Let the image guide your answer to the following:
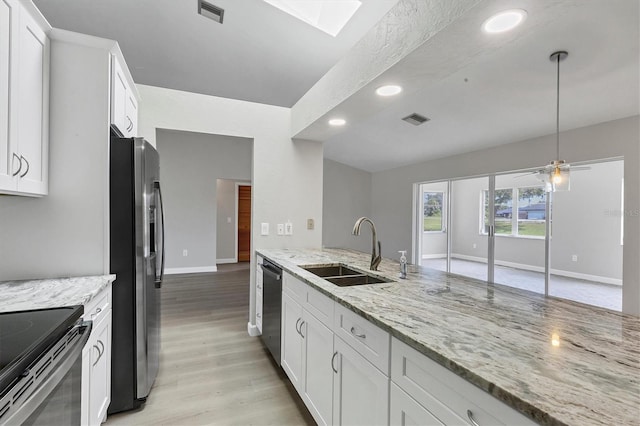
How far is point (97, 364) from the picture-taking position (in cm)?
161

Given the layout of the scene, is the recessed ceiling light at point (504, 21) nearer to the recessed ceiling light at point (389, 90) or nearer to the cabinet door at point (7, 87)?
the recessed ceiling light at point (389, 90)

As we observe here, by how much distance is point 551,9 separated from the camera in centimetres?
116

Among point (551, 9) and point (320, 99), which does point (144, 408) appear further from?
point (551, 9)

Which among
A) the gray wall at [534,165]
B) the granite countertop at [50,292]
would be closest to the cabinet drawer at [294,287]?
the granite countertop at [50,292]

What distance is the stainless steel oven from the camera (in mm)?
854

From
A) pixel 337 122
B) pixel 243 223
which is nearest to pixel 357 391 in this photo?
pixel 337 122

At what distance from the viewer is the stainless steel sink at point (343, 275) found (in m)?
2.03

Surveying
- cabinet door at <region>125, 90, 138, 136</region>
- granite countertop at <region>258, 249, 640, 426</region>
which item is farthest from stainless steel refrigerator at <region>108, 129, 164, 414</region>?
granite countertop at <region>258, 249, 640, 426</region>

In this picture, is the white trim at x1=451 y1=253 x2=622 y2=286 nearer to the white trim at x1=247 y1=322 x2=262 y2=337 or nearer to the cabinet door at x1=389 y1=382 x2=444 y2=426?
the white trim at x1=247 y1=322 x2=262 y2=337

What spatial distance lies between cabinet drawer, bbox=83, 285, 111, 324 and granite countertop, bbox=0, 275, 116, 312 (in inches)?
1.6

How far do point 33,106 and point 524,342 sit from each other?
2.39 meters

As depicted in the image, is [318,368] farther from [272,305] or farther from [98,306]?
[98,306]

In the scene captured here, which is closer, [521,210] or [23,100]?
[23,100]

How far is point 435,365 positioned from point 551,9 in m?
1.38
